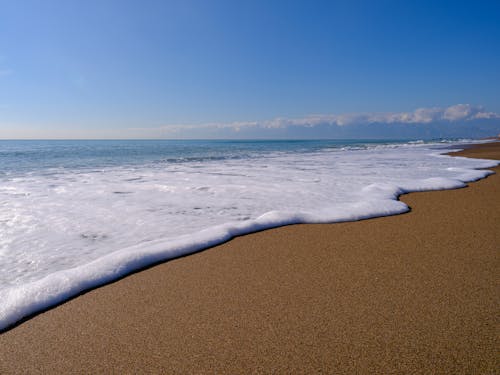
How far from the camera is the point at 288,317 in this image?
69.1 inches

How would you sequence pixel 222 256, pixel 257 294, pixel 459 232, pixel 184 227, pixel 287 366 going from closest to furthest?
pixel 287 366, pixel 257 294, pixel 222 256, pixel 459 232, pixel 184 227

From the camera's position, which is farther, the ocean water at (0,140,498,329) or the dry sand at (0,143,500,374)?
the ocean water at (0,140,498,329)

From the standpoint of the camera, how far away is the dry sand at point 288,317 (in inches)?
56.4

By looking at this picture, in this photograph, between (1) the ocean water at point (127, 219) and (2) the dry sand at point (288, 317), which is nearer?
(2) the dry sand at point (288, 317)

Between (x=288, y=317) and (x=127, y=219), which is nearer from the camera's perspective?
(x=288, y=317)

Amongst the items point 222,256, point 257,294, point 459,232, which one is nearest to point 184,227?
point 222,256

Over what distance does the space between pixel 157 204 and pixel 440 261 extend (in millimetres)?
3937

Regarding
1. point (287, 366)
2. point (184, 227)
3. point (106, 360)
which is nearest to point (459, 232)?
point (287, 366)

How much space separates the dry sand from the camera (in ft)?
4.70

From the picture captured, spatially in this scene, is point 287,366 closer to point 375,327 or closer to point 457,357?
point 375,327

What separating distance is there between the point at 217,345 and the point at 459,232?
295cm

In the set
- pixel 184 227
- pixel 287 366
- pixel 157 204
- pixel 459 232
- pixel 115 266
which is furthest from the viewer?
pixel 157 204

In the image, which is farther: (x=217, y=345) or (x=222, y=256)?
(x=222, y=256)

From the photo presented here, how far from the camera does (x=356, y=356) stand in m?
1.43
